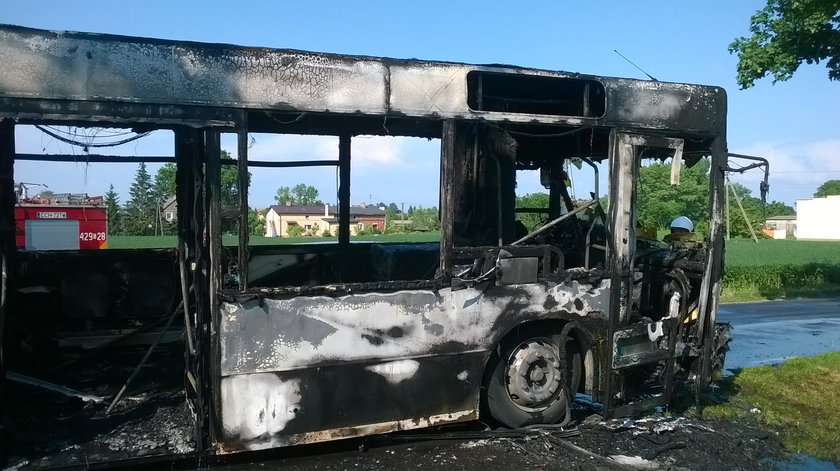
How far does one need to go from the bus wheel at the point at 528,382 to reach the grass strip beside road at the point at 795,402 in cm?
173

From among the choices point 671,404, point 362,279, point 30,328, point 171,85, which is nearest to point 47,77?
point 171,85

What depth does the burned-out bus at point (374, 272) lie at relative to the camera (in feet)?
13.4

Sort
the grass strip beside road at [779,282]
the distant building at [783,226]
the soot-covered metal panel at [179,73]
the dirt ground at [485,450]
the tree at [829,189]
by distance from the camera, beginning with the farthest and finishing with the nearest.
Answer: the tree at [829,189], the distant building at [783,226], the grass strip beside road at [779,282], the dirt ground at [485,450], the soot-covered metal panel at [179,73]

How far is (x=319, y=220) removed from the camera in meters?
24.5

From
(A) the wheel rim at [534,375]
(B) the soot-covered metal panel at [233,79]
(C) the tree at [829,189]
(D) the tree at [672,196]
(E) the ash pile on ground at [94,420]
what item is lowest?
(E) the ash pile on ground at [94,420]

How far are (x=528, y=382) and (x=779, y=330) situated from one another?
847 centimetres

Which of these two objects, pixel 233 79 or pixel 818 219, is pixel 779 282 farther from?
pixel 818 219

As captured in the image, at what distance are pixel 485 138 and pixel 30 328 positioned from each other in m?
4.75

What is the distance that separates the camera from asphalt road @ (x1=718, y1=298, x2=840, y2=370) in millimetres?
9250

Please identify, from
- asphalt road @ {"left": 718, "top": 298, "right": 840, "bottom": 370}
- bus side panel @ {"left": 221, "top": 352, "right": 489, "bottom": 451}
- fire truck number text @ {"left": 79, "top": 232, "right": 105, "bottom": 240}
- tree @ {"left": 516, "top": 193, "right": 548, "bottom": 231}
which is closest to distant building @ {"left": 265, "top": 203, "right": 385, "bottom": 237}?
tree @ {"left": 516, "top": 193, "right": 548, "bottom": 231}

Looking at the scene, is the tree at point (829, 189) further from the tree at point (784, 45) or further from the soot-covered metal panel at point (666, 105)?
the soot-covered metal panel at point (666, 105)

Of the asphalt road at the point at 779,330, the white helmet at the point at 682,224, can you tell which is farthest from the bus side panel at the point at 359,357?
the asphalt road at the point at 779,330

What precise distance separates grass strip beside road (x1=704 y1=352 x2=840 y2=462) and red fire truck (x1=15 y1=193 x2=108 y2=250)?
15.4 m

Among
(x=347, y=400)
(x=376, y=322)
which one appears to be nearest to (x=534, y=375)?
(x=376, y=322)
